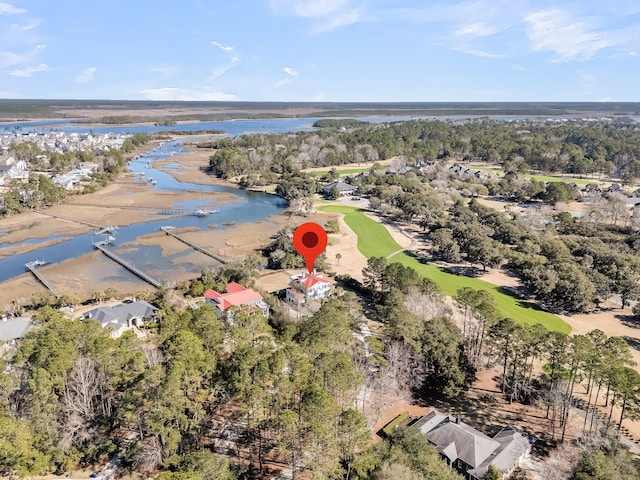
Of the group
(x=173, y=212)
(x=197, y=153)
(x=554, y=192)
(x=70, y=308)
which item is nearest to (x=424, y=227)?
(x=554, y=192)

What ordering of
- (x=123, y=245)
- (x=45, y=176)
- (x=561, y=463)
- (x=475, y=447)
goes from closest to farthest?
(x=561, y=463)
(x=475, y=447)
(x=123, y=245)
(x=45, y=176)

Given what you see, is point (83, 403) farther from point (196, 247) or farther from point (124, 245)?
point (124, 245)

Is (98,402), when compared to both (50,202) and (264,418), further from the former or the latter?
(50,202)

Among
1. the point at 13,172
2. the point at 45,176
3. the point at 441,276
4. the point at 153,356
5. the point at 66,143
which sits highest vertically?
the point at 66,143

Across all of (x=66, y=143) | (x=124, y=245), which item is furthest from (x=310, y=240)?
(x=66, y=143)

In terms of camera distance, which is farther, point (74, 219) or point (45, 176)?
point (45, 176)

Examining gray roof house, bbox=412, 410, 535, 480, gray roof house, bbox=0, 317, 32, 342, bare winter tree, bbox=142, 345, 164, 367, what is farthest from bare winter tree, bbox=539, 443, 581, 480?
gray roof house, bbox=0, 317, 32, 342

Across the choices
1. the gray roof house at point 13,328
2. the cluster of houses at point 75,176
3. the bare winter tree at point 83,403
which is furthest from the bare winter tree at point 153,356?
the cluster of houses at point 75,176

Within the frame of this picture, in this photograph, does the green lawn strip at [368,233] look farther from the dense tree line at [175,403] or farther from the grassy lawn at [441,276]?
the dense tree line at [175,403]
